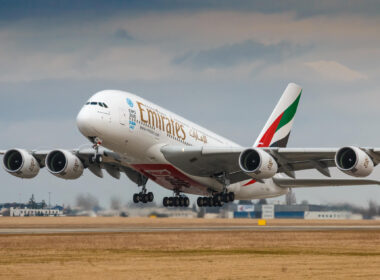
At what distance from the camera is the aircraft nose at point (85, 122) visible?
123ft

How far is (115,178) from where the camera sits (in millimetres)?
50906

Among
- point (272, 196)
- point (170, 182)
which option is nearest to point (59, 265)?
point (170, 182)

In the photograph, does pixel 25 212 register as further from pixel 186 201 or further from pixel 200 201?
pixel 200 201

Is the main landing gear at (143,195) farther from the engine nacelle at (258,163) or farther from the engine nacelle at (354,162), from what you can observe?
the engine nacelle at (354,162)

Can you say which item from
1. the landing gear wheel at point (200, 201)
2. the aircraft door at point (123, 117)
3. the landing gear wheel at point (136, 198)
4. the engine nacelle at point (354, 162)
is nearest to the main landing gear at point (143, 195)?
the landing gear wheel at point (136, 198)

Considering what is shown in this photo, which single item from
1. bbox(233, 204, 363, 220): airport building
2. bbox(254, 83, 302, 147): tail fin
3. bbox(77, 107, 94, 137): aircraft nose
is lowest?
bbox(233, 204, 363, 220): airport building

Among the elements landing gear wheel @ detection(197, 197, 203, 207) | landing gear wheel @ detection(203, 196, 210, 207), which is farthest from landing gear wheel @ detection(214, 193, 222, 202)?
landing gear wheel @ detection(197, 197, 203, 207)

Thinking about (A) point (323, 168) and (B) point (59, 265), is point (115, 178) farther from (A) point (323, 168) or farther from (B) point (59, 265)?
(B) point (59, 265)

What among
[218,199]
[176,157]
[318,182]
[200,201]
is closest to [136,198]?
[200,201]

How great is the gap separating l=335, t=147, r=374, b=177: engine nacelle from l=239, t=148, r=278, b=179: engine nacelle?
13.7ft

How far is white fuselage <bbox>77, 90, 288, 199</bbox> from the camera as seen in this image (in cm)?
3822

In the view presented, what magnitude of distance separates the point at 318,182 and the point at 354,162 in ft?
43.1

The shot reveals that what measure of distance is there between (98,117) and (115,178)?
13.7m

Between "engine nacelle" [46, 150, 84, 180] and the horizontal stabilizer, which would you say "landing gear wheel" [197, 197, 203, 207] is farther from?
"engine nacelle" [46, 150, 84, 180]
